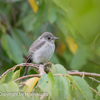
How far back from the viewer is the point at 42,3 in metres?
3.21

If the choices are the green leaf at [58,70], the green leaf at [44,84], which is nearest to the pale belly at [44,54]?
the green leaf at [58,70]

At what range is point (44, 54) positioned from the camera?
3.29m

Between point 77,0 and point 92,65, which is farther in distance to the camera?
point 92,65

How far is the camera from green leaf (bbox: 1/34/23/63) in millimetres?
3451

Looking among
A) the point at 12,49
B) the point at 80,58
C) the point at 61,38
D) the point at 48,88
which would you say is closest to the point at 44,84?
the point at 48,88

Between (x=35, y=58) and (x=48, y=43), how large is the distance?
15.2 inches

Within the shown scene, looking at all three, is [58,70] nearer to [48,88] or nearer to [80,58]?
[48,88]

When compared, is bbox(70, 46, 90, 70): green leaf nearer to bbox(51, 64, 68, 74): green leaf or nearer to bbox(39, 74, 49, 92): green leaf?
bbox(51, 64, 68, 74): green leaf

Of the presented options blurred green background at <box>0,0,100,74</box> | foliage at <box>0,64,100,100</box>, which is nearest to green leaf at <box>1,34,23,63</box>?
blurred green background at <box>0,0,100,74</box>

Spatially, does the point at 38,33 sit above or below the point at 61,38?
above

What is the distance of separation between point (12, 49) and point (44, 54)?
0.71 m

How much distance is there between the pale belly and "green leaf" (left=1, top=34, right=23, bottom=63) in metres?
0.31

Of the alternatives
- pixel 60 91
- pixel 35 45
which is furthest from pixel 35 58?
pixel 60 91

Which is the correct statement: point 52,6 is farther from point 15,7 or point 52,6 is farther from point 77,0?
point 77,0
